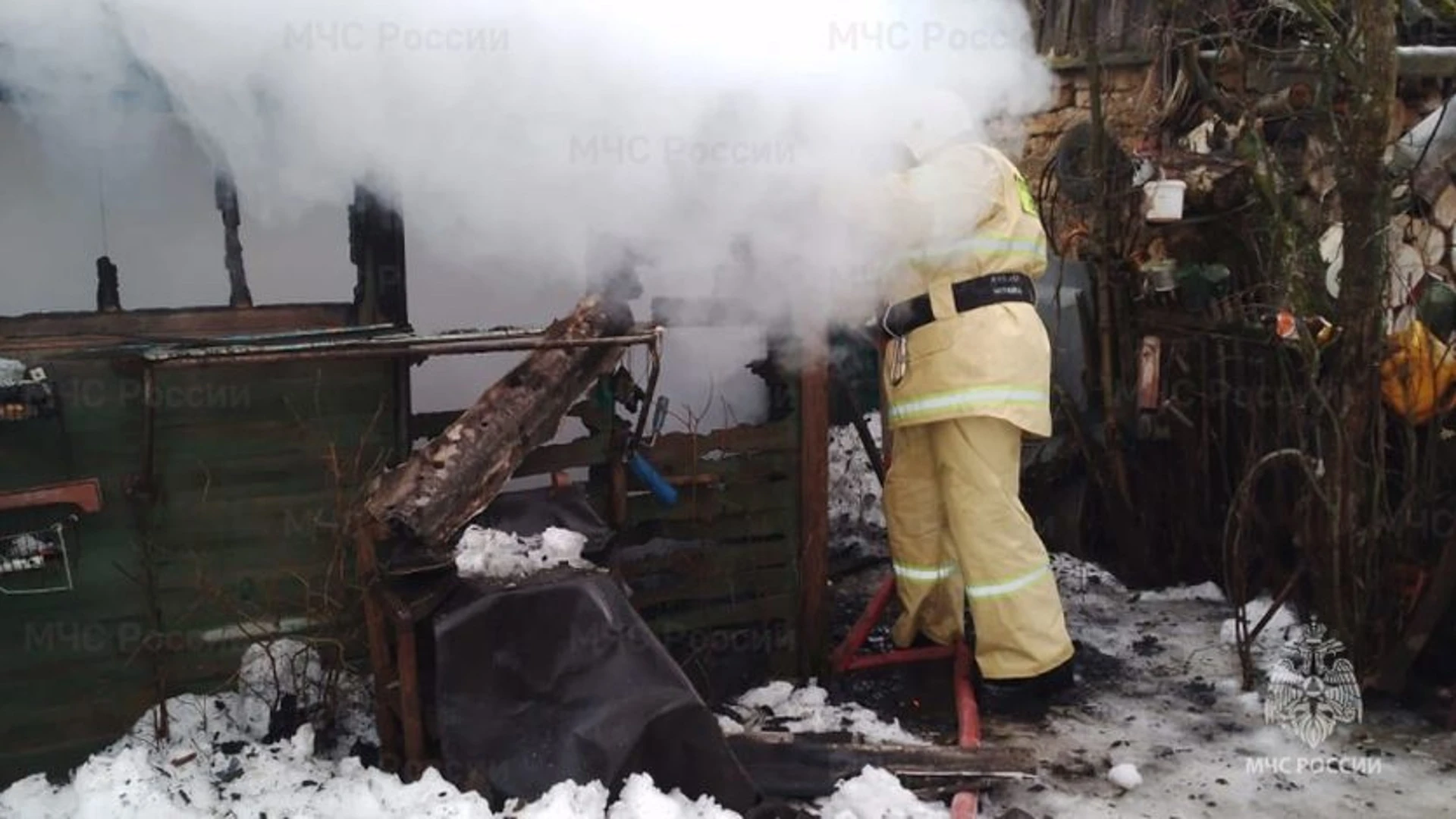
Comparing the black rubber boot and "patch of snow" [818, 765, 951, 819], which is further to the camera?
the black rubber boot

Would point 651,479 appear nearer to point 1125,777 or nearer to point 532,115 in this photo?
point 532,115

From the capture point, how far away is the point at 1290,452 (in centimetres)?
466

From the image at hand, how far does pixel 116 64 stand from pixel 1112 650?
4915 millimetres

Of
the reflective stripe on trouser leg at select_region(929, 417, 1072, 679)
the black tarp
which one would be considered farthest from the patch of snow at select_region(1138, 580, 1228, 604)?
the black tarp

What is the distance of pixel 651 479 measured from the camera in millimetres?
4559

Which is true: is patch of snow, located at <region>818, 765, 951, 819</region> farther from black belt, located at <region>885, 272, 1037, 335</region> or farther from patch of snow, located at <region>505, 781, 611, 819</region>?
black belt, located at <region>885, 272, 1037, 335</region>

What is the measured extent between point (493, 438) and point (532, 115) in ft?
4.38

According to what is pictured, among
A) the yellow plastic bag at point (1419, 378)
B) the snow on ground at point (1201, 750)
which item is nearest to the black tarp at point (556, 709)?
the snow on ground at point (1201, 750)

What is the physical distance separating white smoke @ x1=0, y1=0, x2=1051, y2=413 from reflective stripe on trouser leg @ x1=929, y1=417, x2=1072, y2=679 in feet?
2.81

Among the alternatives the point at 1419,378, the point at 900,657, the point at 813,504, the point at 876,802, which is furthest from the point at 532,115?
the point at 1419,378

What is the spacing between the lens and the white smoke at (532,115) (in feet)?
12.7

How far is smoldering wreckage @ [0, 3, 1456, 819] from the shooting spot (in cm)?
351

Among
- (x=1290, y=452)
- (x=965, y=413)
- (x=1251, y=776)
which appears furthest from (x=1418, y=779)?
(x=965, y=413)

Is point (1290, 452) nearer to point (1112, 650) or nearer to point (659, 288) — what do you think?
point (1112, 650)
